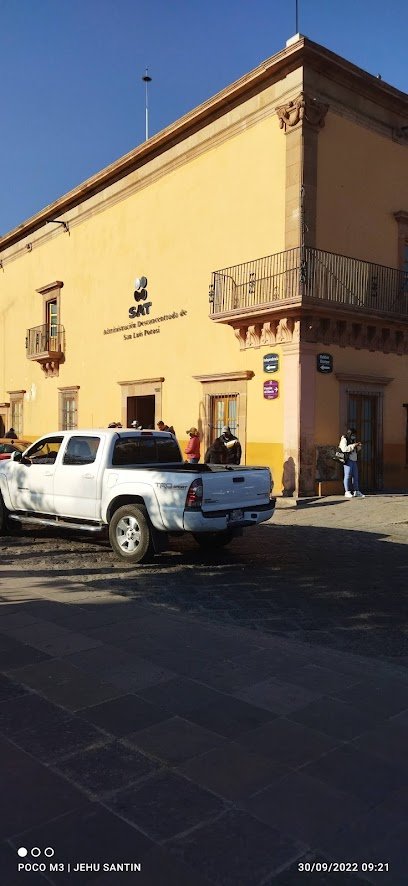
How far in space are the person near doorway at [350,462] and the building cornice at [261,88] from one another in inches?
329

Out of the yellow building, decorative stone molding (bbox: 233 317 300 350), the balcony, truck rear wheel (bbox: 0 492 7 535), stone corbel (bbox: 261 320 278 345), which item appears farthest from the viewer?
the balcony

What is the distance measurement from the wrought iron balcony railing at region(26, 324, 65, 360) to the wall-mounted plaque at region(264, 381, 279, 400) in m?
10.9

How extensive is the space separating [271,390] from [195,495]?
8.36m

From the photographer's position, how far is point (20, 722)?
3.80 meters

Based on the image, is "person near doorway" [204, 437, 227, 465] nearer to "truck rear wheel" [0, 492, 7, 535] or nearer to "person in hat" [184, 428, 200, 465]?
"person in hat" [184, 428, 200, 465]

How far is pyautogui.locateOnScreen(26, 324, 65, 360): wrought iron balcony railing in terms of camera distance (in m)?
24.6

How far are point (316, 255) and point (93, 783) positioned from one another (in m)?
14.0

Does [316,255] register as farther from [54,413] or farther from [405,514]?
[54,413]

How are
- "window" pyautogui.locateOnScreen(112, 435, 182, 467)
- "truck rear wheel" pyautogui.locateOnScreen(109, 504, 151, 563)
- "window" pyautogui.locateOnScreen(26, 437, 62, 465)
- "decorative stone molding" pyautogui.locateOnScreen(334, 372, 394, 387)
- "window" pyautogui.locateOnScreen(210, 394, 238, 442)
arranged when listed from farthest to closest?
"window" pyautogui.locateOnScreen(210, 394, 238, 442) < "decorative stone molding" pyautogui.locateOnScreen(334, 372, 394, 387) < "window" pyautogui.locateOnScreen(26, 437, 62, 465) < "window" pyautogui.locateOnScreen(112, 435, 182, 467) < "truck rear wheel" pyautogui.locateOnScreen(109, 504, 151, 563)

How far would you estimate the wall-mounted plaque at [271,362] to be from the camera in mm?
15820

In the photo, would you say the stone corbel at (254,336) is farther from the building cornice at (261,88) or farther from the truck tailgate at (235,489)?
the truck tailgate at (235,489)

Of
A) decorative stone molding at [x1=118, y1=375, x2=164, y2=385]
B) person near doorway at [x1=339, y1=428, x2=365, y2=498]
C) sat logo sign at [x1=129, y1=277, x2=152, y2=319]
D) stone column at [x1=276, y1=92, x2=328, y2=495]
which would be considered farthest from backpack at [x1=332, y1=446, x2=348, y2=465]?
sat logo sign at [x1=129, y1=277, x2=152, y2=319]

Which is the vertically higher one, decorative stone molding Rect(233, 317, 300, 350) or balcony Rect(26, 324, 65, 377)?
balcony Rect(26, 324, 65, 377)

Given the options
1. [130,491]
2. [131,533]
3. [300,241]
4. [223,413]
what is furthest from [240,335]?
[131,533]
